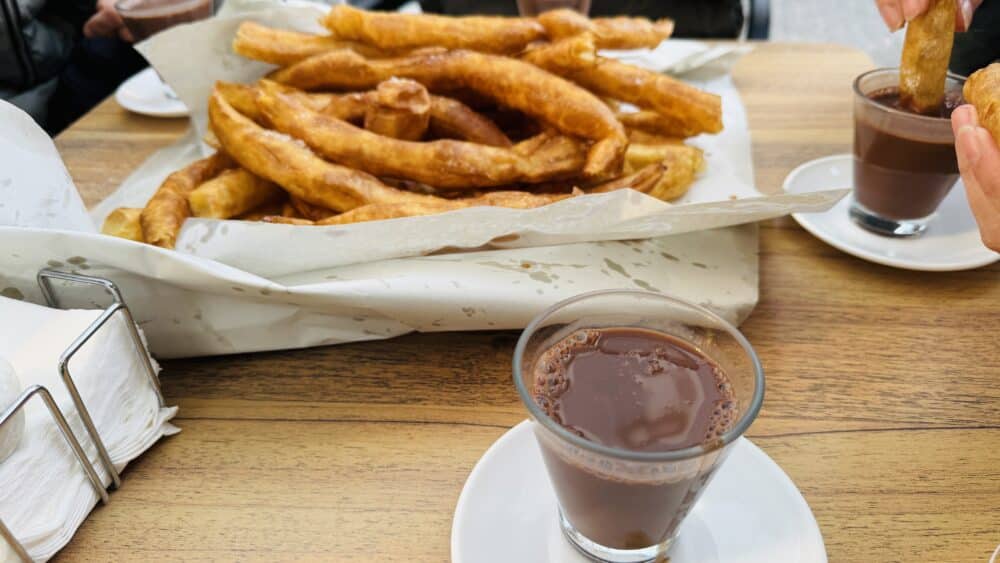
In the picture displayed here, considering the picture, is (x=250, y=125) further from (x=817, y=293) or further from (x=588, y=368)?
(x=817, y=293)

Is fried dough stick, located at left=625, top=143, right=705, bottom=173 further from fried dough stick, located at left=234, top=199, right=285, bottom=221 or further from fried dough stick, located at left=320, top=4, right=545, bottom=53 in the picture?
fried dough stick, located at left=234, top=199, right=285, bottom=221

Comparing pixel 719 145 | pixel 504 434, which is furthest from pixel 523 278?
pixel 719 145

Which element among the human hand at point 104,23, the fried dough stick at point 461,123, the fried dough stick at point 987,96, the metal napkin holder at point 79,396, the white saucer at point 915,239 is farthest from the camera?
the human hand at point 104,23

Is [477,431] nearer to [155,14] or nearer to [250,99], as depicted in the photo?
[250,99]

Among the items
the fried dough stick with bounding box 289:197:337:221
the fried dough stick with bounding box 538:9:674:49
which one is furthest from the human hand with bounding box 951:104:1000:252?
the fried dough stick with bounding box 289:197:337:221

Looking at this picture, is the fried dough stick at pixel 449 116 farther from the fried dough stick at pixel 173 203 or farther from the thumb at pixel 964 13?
the thumb at pixel 964 13

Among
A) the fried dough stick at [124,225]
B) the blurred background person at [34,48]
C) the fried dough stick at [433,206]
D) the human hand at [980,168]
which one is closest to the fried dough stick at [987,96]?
the human hand at [980,168]
